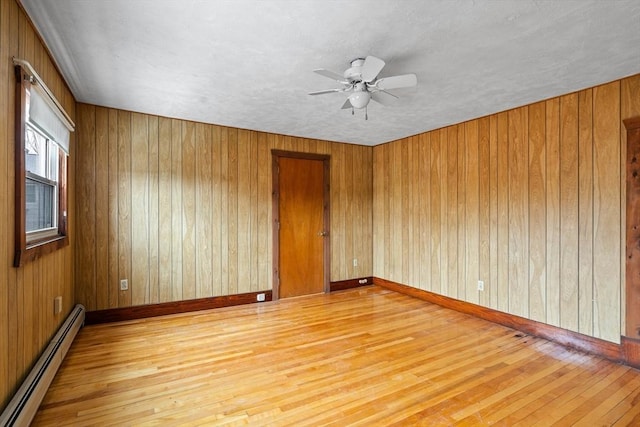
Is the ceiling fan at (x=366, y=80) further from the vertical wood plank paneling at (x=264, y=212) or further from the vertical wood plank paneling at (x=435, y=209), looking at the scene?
the vertical wood plank paneling at (x=264, y=212)

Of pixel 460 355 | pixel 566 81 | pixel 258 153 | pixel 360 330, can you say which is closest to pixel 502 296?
pixel 460 355

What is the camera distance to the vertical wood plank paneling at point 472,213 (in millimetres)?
3904

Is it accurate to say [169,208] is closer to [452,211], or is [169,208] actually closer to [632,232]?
[452,211]

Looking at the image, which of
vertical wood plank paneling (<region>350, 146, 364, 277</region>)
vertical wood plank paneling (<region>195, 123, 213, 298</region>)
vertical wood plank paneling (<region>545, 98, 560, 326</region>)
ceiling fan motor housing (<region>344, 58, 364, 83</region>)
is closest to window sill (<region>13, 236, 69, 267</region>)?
vertical wood plank paneling (<region>195, 123, 213, 298</region>)

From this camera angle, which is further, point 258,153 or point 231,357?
point 258,153

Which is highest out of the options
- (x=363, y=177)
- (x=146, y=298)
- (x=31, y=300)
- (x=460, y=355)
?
(x=363, y=177)

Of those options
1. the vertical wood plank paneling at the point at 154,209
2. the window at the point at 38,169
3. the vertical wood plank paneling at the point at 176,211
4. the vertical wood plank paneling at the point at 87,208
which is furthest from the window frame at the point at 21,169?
the vertical wood plank paneling at the point at 176,211

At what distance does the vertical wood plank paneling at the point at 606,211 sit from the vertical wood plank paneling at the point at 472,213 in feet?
3.84

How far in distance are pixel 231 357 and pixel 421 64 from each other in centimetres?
293

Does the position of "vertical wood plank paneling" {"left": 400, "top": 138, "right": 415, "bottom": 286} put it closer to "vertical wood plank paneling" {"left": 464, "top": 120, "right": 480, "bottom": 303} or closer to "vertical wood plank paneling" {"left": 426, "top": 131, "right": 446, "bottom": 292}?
"vertical wood plank paneling" {"left": 426, "top": 131, "right": 446, "bottom": 292}

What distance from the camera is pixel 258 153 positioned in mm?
4473

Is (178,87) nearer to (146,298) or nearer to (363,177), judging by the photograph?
(146,298)

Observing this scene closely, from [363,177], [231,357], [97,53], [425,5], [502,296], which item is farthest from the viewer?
[363,177]

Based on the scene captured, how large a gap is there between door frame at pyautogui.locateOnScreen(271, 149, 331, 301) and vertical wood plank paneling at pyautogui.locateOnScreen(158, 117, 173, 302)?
136 centimetres
